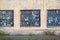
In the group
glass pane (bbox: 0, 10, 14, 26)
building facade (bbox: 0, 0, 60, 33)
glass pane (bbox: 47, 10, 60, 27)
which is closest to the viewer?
building facade (bbox: 0, 0, 60, 33)

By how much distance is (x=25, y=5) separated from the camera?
14750mm

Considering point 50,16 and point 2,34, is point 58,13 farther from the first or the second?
Result: point 2,34

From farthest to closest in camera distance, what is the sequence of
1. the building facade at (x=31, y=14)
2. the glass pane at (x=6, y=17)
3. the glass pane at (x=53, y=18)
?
1. the glass pane at (x=6, y=17)
2. the glass pane at (x=53, y=18)
3. the building facade at (x=31, y=14)

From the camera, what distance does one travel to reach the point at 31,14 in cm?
1493

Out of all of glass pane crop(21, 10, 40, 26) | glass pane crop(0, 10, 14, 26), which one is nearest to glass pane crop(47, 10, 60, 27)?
glass pane crop(21, 10, 40, 26)

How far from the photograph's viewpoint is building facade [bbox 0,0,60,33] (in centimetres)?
1466

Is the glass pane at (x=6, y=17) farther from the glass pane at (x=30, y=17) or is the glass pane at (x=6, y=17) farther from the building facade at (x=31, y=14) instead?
the glass pane at (x=30, y=17)

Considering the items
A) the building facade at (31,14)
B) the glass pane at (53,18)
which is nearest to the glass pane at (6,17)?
the building facade at (31,14)

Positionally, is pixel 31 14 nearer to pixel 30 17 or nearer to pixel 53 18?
pixel 30 17

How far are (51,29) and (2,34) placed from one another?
3.43 m

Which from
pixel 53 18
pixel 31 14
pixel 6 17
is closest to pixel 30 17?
pixel 31 14

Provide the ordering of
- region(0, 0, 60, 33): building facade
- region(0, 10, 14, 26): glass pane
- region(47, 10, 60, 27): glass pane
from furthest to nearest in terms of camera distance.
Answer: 1. region(0, 10, 14, 26): glass pane
2. region(47, 10, 60, 27): glass pane
3. region(0, 0, 60, 33): building facade

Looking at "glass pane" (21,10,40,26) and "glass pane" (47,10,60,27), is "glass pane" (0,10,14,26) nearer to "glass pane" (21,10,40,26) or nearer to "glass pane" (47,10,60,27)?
"glass pane" (21,10,40,26)

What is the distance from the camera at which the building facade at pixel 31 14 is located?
14.7m
